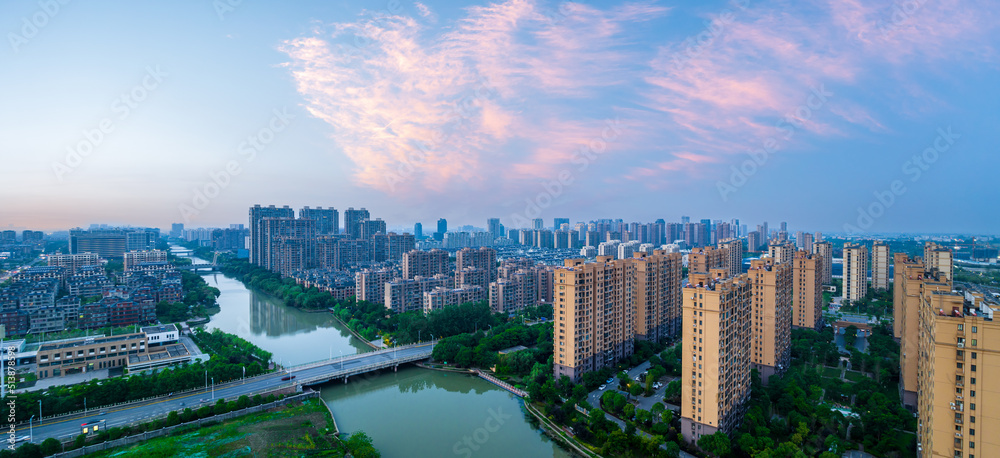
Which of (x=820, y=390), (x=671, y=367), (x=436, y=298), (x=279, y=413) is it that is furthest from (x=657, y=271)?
(x=279, y=413)

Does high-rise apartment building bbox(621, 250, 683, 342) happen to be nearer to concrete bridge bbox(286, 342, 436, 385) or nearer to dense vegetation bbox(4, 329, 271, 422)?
concrete bridge bbox(286, 342, 436, 385)

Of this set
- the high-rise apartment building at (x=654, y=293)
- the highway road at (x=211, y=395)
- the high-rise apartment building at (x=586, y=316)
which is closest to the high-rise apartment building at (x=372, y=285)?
the highway road at (x=211, y=395)

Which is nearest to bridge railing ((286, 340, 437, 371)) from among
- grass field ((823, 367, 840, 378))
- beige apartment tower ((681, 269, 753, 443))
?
beige apartment tower ((681, 269, 753, 443))

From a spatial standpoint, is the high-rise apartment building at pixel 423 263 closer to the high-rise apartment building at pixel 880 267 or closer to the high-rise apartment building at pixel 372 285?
the high-rise apartment building at pixel 372 285

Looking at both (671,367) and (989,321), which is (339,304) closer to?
(671,367)

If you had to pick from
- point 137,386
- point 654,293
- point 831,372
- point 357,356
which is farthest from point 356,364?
point 831,372

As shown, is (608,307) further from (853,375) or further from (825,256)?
(825,256)
